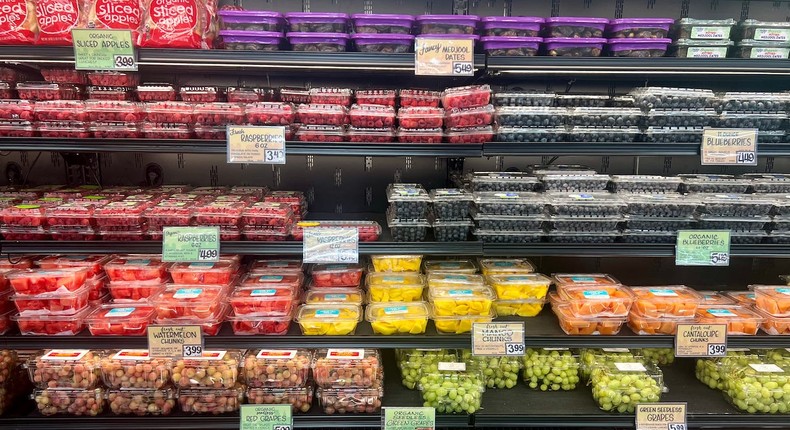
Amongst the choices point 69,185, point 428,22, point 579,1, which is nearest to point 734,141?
point 579,1

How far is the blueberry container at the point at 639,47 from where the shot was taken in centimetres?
176

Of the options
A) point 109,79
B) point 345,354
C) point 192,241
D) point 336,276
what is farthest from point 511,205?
point 109,79

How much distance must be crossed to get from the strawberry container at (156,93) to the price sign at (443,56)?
3.24 ft

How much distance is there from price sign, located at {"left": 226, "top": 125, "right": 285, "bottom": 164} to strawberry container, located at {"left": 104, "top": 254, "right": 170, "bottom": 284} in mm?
638

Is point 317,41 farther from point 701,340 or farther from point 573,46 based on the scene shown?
point 701,340

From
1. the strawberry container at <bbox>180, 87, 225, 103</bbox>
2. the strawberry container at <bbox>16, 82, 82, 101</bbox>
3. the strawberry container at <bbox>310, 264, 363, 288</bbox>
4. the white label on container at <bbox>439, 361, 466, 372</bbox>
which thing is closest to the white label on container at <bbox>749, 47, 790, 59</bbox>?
the white label on container at <bbox>439, 361, 466, 372</bbox>

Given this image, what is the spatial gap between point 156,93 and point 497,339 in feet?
5.52

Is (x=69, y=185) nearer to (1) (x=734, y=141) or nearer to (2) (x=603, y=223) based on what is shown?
(2) (x=603, y=223)

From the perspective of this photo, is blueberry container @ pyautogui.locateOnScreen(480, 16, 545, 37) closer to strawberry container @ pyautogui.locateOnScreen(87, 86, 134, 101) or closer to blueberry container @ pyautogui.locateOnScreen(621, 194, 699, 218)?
blueberry container @ pyautogui.locateOnScreen(621, 194, 699, 218)

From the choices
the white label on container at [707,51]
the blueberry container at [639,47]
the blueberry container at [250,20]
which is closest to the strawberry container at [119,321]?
the blueberry container at [250,20]

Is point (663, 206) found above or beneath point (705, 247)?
above

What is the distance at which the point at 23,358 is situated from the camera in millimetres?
1965

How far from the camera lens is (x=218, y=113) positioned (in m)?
1.77

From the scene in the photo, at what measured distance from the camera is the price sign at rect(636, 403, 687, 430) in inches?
73.5
